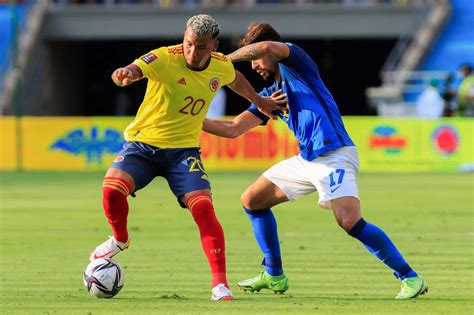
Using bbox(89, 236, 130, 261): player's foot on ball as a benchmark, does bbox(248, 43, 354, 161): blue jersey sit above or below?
above

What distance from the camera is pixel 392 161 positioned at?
2955cm

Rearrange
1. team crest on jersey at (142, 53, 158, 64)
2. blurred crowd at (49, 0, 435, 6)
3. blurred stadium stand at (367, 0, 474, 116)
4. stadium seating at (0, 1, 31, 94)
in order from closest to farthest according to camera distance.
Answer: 1. team crest on jersey at (142, 53, 158, 64)
2. blurred stadium stand at (367, 0, 474, 116)
3. blurred crowd at (49, 0, 435, 6)
4. stadium seating at (0, 1, 31, 94)

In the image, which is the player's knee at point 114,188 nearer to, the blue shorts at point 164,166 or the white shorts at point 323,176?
the blue shorts at point 164,166

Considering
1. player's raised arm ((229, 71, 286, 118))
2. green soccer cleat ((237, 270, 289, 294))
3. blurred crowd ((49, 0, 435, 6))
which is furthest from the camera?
blurred crowd ((49, 0, 435, 6))

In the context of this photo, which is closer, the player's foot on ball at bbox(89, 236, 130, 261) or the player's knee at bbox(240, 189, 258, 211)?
the player's foot on ball at bbox(89, 236, 130, 261)

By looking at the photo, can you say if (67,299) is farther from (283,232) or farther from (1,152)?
(1,152)

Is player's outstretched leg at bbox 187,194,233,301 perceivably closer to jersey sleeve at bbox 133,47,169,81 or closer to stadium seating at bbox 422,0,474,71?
jersey sleeve at bbox 133,47,169,81

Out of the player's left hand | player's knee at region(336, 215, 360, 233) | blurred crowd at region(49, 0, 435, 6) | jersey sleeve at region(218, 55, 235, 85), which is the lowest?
blurred crowd at region(49, 0, 435, 6)

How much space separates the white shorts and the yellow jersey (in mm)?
794

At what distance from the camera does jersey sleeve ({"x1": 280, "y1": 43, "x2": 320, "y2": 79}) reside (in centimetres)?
919

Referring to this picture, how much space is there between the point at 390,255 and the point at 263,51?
1837 millimetres

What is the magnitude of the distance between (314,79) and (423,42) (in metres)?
30.7

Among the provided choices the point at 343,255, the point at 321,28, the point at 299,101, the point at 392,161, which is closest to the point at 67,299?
the point at 299,101

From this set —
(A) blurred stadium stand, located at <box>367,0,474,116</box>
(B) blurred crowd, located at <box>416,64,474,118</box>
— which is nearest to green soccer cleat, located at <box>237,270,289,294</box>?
(B) blurred crowd, located at <box>416,64,474,118</box>
